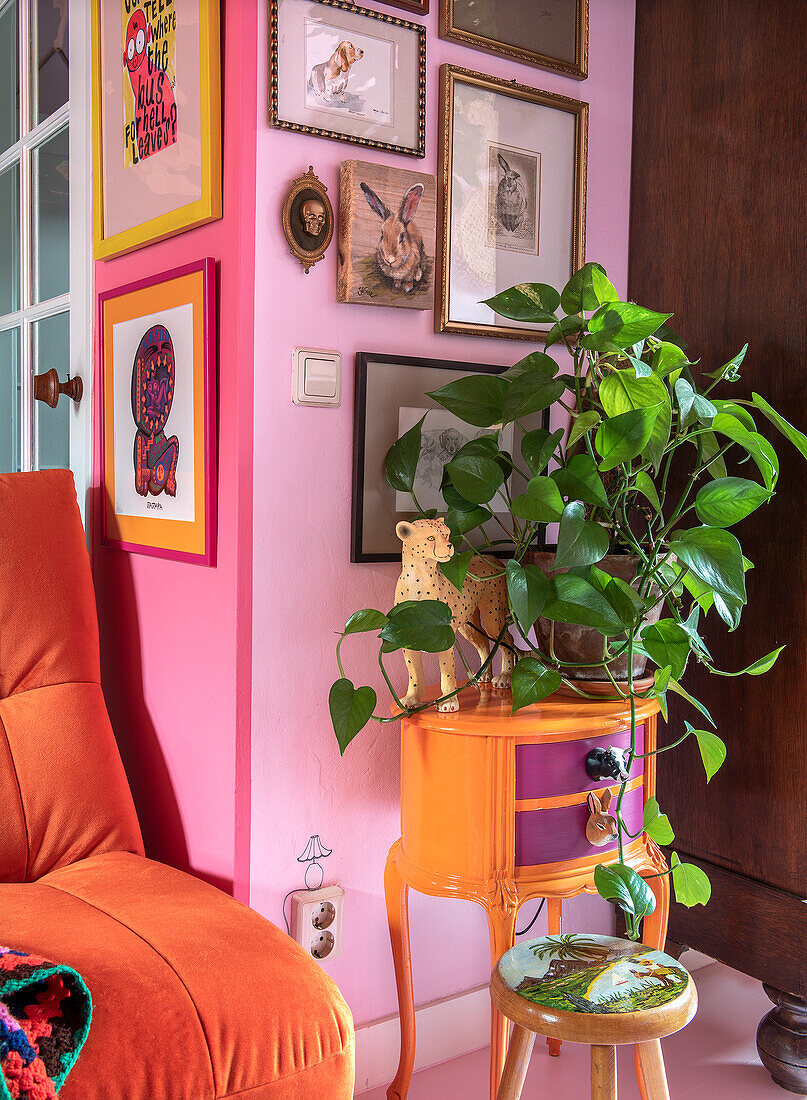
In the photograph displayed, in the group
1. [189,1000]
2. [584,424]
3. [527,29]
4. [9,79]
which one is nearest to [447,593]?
[584,424]

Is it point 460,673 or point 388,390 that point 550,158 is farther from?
point 460,673

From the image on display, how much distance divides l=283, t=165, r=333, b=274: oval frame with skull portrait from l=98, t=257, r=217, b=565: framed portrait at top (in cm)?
15

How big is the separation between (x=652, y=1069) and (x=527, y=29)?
1716mm

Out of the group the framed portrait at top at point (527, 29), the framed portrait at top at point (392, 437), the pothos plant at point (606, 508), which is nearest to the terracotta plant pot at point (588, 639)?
the pothos plant at point (606, 508)

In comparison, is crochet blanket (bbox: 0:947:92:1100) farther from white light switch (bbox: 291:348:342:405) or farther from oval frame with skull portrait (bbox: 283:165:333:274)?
oval frame with skull portrait (bbox: 283:165:333:274)

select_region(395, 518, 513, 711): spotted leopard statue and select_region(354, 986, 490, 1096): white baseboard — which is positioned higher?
select_region(395, 518, 513, 711): spotted leopard statue

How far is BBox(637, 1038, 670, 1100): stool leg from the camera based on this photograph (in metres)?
1.25

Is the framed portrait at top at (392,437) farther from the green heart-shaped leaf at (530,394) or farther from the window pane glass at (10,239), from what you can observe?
the window pane glass at (10,239)

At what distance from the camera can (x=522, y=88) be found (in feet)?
5.96

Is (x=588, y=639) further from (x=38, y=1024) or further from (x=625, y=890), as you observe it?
(x=38, y=1024)

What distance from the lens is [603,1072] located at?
3.94 ft

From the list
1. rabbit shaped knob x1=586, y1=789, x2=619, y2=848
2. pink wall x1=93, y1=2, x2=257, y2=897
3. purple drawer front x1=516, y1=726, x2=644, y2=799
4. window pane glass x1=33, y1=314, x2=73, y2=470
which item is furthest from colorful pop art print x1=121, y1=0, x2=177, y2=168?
rabbit shaped knob x1=586, y1=789, x2=619, y2=848

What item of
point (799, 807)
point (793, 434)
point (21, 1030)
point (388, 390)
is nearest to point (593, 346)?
point (793, 434)

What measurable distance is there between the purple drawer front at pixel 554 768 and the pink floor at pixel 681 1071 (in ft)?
2.05
